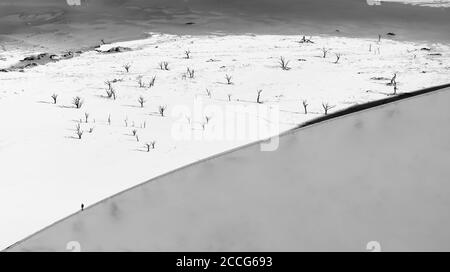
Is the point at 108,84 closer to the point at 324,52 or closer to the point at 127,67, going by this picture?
the point at 127,67

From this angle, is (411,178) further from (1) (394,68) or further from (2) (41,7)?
(2) (41,7)

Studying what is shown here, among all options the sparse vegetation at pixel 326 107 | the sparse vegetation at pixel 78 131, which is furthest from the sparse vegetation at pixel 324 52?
the sparse vegetation at pixel 78 131

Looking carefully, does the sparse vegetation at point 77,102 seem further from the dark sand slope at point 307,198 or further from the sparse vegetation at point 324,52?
the dark sand slope at point 307,198

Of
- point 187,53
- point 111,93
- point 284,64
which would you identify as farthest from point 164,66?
point 284,64

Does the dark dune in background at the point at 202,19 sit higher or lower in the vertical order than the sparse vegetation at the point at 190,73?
higher

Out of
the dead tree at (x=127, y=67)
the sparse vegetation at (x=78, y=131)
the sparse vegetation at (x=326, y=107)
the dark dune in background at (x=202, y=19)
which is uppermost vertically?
the dark dune in background at (x=202, y=19)
